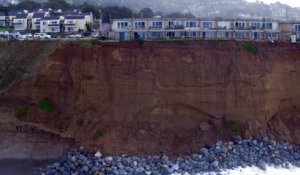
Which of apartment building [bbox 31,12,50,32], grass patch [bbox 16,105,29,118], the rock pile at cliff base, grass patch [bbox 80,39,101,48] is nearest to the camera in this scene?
the rock pile at cliff base

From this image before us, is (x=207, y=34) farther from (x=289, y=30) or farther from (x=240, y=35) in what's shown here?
(x=289, y=30)

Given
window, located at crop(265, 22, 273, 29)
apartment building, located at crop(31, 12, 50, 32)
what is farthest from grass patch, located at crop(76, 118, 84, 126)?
apartment building, located at crop(31, 12, 50, 32)

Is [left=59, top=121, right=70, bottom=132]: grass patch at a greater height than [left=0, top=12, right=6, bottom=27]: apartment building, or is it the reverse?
[left=0, top=12, right=6, bottom=27]: apartment building

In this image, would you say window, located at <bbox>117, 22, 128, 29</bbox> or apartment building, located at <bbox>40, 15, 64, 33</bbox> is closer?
window, located at <bbox>117, 22, 128, 29</bbox>

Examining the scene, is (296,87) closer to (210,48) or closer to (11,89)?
(210,48)

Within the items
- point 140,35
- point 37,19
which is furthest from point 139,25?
point 37,19

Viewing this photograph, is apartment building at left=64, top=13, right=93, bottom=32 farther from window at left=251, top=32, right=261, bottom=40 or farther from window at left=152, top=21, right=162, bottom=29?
window at left=251, top=32, right=261, bottom=40

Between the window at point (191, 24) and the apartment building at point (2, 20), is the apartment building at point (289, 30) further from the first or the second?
the apartment building at point (2, 20)
